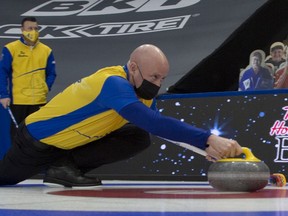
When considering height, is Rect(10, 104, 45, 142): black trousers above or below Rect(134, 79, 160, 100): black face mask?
below

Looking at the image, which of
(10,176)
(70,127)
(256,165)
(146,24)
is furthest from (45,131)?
(146,24)

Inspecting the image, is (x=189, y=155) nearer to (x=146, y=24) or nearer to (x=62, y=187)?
(x=62, y=187)

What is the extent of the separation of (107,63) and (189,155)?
126 inches

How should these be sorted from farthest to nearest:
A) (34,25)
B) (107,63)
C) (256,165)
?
(107,63), (34,25), (256,165)

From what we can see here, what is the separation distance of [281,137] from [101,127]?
1.89 metres

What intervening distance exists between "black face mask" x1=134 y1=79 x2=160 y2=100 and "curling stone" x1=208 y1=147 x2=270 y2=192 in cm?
49

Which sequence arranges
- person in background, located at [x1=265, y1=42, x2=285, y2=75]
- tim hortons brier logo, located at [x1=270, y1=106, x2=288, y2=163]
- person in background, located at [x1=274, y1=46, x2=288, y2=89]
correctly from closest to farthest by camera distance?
tim hortons brier logo, located at [x1=270, y1=106, x2=288, y2=163], person in background, located at [x1=274, y1=46, x2=288, y2=89], person in background, located at [x1=265, y1=42, x2=285, y2=75]

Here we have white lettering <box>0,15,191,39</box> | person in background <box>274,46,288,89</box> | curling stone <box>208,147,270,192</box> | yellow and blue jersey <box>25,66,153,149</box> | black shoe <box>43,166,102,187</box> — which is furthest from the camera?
white lettering <box>0,15,191,39</box>

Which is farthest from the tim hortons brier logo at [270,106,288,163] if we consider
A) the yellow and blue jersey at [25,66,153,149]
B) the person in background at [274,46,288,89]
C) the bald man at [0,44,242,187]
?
the yellow and blue jersey at [25,66,153,149]

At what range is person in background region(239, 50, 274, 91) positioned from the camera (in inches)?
228

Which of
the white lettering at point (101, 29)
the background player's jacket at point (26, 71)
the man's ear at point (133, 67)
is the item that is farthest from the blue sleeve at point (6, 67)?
the man's ear at point (133, 67)

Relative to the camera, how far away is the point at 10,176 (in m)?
3.53

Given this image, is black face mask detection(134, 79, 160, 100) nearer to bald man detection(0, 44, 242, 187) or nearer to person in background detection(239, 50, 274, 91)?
bald man detection(0, 44, 242, 187)

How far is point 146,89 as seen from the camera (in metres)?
3.09
